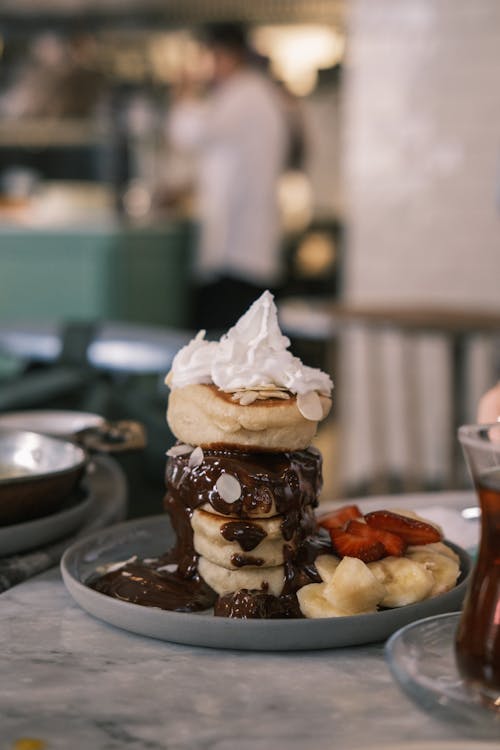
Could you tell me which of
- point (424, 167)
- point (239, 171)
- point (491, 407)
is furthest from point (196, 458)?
point (239, 171)

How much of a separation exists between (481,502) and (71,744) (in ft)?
0.97

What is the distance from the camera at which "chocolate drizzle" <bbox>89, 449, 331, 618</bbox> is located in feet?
2.60

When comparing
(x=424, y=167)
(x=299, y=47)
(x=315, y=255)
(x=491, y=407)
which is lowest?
(x=315, y=255)

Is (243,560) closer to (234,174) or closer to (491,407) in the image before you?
(491,407)

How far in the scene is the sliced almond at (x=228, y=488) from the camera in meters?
0.79

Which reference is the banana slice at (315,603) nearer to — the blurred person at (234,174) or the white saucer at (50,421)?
the white saucer at (50,421)

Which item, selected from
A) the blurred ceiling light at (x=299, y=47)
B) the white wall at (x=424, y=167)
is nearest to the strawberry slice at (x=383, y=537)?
the white wall at (x=424, y=167)

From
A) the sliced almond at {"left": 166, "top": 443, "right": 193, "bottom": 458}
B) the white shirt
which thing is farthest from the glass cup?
the white shirt

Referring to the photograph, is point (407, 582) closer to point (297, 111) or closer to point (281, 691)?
point (281, 691)

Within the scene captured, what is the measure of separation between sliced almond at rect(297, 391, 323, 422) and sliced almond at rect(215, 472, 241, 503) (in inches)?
3.0

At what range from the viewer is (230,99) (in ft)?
17.4

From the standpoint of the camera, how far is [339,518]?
0.93 meters

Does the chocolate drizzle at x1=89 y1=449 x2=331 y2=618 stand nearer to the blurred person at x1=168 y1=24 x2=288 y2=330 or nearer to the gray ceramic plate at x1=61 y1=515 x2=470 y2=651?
the gray ceramic plate at x1=61 y1=515 x2=470 y2=651

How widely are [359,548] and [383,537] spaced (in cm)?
3
